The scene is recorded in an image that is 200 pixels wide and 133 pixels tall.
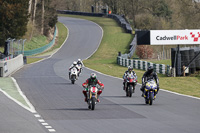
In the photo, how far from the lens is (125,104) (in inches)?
750

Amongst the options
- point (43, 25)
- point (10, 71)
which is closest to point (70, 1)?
point (43, 25)

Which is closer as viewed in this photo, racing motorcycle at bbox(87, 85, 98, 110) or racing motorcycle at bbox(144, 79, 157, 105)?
racing motorcycle at bbox(87, 85, 98, 110)

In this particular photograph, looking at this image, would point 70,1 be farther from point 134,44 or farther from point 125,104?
point 125,104

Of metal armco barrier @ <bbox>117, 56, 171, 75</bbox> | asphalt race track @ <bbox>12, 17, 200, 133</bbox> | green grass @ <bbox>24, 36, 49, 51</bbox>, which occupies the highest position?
green grass @ <bbox>24, 36, 49, 51</bbox>

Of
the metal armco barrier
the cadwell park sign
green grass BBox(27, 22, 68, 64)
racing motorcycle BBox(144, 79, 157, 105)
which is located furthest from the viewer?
green grass BBox(27, 22, 68, 64)

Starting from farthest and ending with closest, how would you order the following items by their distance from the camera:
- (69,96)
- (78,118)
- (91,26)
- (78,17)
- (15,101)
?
1. (78,17)
2. (91,26)
3. (69,96)
4. (15,101)
5. (78,118)

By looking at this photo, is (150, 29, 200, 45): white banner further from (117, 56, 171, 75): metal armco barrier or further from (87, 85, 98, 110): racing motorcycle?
(87, 85, 98, 110): racing motorcycle

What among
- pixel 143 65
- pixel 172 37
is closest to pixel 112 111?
pixel 172 37

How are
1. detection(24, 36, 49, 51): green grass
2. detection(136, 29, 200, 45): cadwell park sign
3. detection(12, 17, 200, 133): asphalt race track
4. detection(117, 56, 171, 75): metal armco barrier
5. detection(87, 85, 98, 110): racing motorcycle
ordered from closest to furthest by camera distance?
1. detection(12, 17, 200, 133): asphalt race track
2. detection(87, 85, 98, 110): racing motorcycle
3. detection(136, 29, 200, 45): cadwell park sign
4. detection(117, 56, 171, 75): metal armco barrier
5. detection(24, 36, 49, 51): green grass

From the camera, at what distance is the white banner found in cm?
3734

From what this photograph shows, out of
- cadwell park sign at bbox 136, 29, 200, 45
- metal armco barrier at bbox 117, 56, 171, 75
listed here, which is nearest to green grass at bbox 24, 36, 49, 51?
metal armco barrier at bbox 117, 56, 171, 75

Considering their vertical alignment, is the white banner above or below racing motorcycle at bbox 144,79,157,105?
above

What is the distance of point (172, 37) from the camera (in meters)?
37.7

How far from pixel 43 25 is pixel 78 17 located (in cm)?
2954
